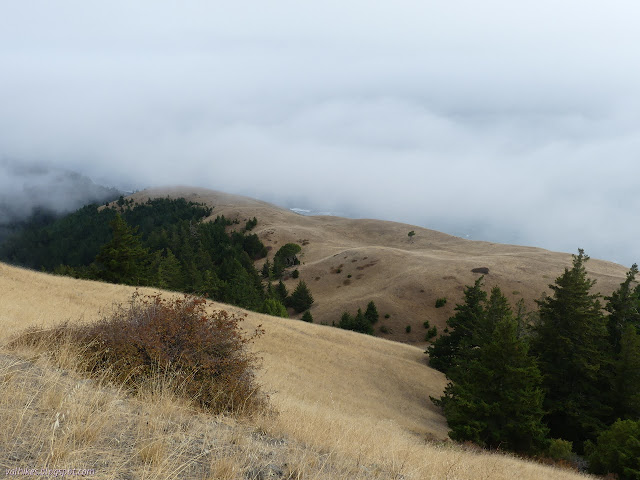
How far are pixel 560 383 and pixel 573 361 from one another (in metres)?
1.98

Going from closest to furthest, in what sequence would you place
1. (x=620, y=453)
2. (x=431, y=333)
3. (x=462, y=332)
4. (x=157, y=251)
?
(x=620, y=453) → (x=462, y=332) → (x=431, y=333) → (x=157, y=251)

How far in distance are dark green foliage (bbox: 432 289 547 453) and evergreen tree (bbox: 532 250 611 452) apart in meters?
5.77

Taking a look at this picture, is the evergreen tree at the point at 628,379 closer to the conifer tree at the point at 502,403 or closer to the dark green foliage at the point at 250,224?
the conifer tree at the point at 502,403

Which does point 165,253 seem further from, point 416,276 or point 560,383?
point 560,383

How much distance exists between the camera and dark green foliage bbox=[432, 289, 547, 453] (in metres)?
17.5

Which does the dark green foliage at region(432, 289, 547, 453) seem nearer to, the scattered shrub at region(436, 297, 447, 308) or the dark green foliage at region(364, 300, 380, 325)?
the dark green foliage at region(364, 300, 380, 325)

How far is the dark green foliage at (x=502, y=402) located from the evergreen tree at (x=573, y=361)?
5769 millimetres

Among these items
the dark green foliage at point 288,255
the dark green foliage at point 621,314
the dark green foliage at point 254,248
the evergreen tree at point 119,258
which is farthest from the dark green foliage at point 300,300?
the dark green foliage at point 621,314

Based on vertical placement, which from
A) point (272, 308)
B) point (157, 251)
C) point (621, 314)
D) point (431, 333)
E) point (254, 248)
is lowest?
point (431, 333)

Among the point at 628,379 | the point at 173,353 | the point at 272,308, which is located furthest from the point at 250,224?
the point at 173,353

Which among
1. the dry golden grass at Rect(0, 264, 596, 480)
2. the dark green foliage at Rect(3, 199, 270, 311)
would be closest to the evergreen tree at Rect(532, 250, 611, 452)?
the dry golden grass at Rect(0, 264, 596, 480)

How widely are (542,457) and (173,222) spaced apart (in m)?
172

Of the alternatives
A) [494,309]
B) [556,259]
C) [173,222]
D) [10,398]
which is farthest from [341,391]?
[173,222]

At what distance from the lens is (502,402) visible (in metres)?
18.1
